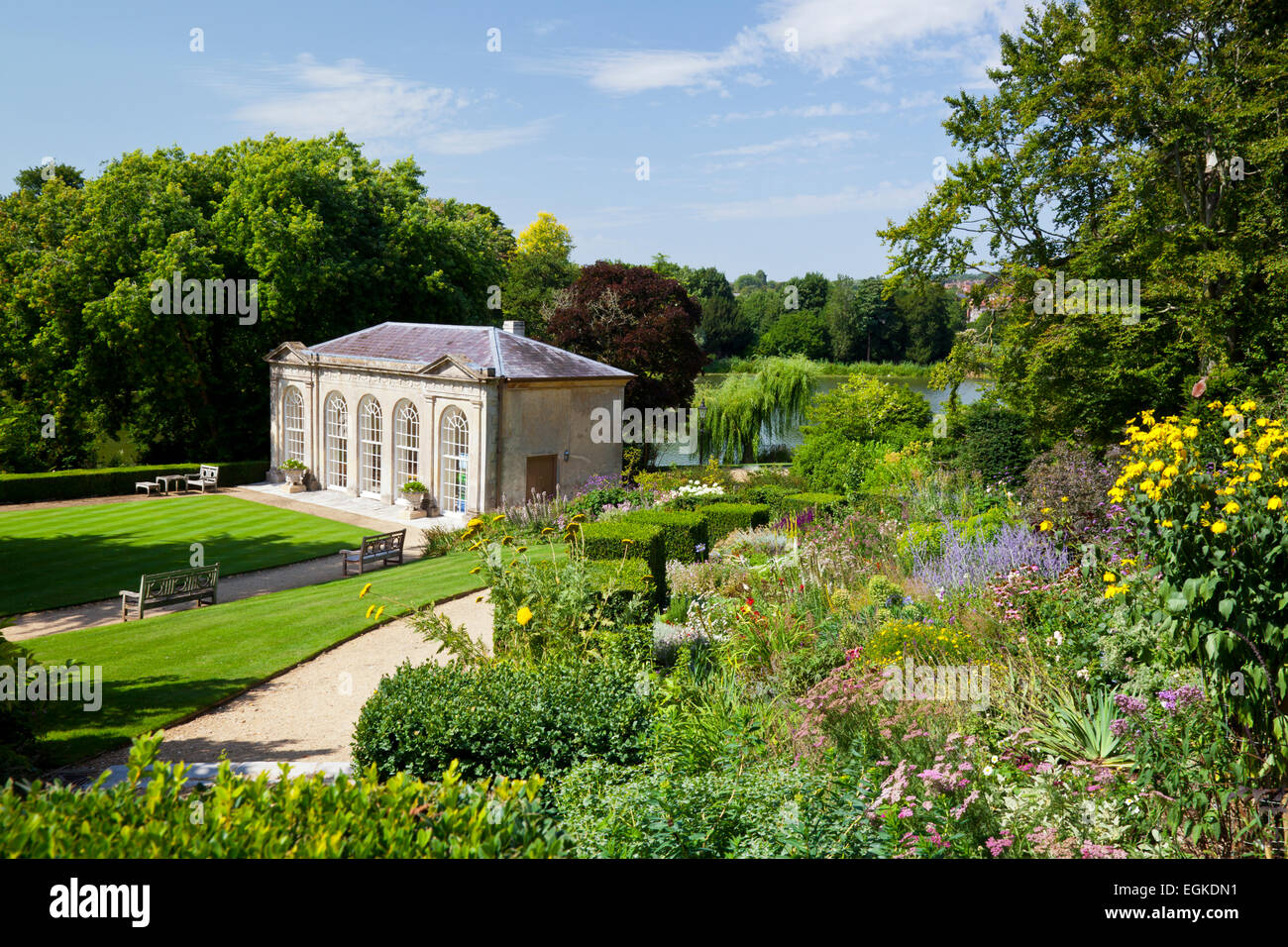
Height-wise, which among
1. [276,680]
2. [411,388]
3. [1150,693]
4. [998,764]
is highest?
[411,388]

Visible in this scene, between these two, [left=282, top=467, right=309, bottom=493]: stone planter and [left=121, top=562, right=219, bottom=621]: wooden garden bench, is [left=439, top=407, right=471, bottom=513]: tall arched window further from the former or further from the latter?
[left=121, top=562, right=219, bottom=621]: wooden garden bench

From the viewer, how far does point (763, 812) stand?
14.3 ft

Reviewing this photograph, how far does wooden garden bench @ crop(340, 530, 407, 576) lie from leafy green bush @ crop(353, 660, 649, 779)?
10.7m

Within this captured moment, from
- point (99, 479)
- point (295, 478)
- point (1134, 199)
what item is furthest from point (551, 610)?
point (99, 479)

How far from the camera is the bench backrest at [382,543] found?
1655 cm

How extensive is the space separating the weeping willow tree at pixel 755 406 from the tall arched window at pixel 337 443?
11.4 meters

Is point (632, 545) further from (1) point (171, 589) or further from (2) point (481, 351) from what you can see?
(2) point (481, 351)

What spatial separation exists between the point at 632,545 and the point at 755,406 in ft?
66.1

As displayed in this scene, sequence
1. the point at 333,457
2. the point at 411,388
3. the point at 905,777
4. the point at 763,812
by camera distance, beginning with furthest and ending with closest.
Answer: the point at 333,457 → the point at 411,388 → the point at 905,777 → the point at 763,812

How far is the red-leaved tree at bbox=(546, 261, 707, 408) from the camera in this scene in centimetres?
2880

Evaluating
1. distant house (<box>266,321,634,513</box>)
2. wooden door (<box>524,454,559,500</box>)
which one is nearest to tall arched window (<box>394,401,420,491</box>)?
distant house (<box>266,321,634,513</box>)
